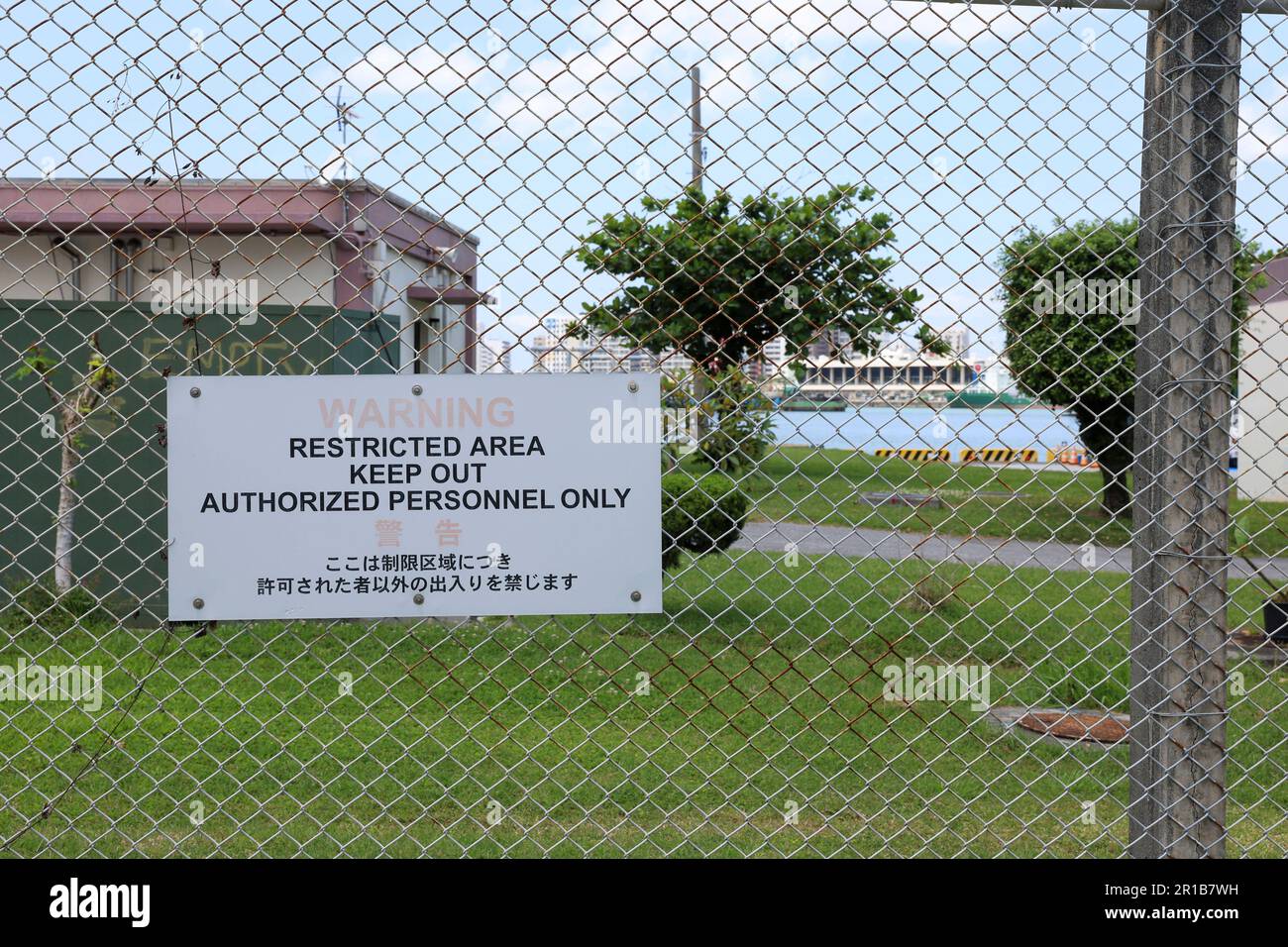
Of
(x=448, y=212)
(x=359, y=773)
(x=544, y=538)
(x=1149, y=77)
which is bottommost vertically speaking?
(x=359, y=773)

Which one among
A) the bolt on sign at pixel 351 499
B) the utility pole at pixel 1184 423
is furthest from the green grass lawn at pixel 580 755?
the bolt on sign at pixel 351 499

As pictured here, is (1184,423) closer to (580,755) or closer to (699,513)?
(580,755)

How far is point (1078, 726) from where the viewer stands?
231 inches

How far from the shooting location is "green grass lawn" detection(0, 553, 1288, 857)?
3.77 meters

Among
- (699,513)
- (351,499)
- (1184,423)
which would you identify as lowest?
(351,499)

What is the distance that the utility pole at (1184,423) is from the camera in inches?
103

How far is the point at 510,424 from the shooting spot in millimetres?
2439

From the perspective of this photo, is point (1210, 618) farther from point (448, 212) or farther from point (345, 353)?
point (345, 353)

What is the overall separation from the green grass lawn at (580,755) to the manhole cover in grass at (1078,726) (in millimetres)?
150

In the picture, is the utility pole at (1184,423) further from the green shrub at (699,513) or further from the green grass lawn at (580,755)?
the green shrub at (699,513)

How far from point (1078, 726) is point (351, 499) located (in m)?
4.53

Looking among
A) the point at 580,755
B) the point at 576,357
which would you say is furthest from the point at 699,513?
the point at 576,357
